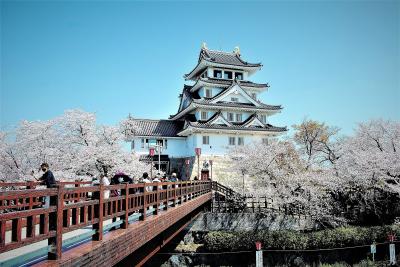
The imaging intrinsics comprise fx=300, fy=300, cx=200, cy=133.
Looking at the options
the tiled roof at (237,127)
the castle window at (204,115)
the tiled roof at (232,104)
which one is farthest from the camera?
the castle window at (204,115)

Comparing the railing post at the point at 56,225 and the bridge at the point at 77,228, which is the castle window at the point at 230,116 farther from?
the railing post at the point at 56,225

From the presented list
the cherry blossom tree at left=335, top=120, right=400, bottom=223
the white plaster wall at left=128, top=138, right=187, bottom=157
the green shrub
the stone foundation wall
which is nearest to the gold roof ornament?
the white plaster wall at left=128, top=138, right=187, bottom=157

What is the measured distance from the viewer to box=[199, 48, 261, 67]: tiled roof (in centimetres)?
4371

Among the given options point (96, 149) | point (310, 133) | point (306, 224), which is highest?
point (310, 133)

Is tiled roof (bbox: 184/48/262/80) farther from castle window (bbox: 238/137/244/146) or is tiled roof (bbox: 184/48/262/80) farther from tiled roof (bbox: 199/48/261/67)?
castle window (bbox: 238/137/244/146)

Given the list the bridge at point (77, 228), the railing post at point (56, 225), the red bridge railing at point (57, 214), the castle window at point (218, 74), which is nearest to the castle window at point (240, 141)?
the castle window at point (218, 74)

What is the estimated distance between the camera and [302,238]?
74.1 feet

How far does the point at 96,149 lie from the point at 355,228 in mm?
22800

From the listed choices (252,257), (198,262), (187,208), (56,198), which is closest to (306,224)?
(252,257)

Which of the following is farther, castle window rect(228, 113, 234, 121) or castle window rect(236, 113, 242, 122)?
castle window rect(236, 113, 242, 122)

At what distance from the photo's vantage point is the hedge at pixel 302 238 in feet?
73.8

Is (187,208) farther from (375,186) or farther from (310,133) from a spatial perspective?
(310,133)

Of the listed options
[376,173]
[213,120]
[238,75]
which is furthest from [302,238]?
[238,75]

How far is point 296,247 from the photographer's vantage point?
2242cm
